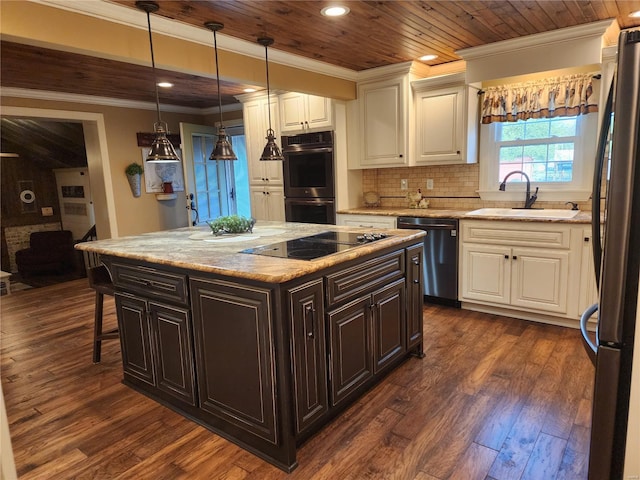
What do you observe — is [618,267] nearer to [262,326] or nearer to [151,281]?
[262,326]

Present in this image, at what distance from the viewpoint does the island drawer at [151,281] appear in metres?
2.17

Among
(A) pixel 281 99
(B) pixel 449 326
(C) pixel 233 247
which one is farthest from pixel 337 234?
(A) pixel 281 99

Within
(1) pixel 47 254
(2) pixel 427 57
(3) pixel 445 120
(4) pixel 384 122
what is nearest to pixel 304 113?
(4) pixel 384 122

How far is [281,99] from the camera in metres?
4.70

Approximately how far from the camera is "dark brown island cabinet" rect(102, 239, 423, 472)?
188cm

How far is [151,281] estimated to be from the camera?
2322mm

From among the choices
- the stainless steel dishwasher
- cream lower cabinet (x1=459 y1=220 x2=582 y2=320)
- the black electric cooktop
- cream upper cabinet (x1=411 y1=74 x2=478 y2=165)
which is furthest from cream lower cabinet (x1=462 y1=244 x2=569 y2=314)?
the black electric cooktop

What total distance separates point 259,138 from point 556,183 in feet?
10.5

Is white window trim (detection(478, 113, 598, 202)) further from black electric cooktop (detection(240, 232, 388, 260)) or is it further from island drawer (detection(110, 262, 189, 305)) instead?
island drawer (detection(110, 262, 189, 305))

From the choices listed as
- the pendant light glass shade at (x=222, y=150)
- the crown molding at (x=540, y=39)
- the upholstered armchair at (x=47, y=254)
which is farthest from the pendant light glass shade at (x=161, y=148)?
the upholstered armchair at (x=47, y=254)

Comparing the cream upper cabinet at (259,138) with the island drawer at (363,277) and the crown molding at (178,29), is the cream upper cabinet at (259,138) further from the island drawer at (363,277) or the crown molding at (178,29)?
the island drawer at (363,277)

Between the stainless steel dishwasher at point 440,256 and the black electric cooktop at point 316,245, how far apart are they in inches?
53.0

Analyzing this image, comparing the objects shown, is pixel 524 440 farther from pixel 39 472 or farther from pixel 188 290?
pixel 39 472

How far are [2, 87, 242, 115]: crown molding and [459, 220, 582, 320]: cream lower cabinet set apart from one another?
386 centimetres
